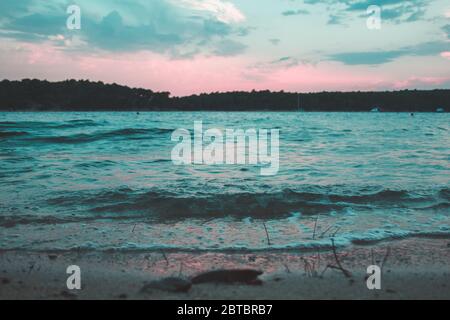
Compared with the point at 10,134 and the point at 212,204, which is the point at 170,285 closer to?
the point at 212,204

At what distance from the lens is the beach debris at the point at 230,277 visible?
3.44m

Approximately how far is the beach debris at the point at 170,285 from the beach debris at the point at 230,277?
121mm

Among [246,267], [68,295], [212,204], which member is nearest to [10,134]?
[212,204]

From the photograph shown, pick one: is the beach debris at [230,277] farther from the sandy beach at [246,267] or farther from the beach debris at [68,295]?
the beach debris at [68,295]

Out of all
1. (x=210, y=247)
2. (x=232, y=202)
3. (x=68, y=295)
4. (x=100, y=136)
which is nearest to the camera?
(x=68, y=295)

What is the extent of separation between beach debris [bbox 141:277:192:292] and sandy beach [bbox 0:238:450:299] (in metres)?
0.04

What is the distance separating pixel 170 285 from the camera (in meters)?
3.30

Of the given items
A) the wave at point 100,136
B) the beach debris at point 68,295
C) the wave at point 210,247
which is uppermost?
the wave at point 100,136

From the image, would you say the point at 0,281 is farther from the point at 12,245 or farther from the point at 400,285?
the point at 400,285

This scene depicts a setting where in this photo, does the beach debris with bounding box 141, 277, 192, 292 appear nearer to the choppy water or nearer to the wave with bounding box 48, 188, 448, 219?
the choppy water

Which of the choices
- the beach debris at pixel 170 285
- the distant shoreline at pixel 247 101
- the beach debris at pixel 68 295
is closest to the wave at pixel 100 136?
the beach debris at pixel 68 295

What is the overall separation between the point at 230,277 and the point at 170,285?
52cm
